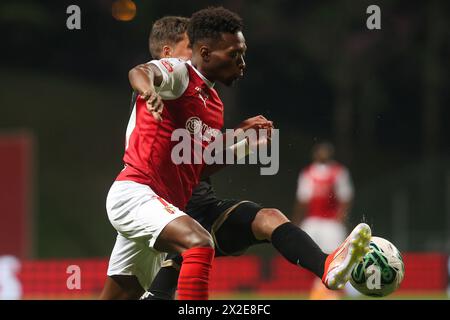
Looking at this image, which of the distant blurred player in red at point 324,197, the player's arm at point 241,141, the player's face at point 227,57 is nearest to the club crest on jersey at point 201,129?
the player's arm at point 241,141

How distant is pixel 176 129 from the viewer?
5.31 meters

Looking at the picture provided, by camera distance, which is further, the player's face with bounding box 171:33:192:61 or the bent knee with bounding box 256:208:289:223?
the player's face with bounding box 171:33:192:61

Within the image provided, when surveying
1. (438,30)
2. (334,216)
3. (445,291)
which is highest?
(438,30)

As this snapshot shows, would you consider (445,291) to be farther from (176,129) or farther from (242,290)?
(176,129)

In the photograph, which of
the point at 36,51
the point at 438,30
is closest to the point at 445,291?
the point at 438,30

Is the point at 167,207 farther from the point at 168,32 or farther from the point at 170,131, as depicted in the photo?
the point at 168,32

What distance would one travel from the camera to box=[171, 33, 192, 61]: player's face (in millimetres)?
5969

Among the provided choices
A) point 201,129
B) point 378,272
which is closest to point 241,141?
point 201,129

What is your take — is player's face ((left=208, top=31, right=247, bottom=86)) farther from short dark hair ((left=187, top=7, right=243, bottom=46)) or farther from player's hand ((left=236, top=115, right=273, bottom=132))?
player's hand ((left=236, top=115, right=273, bottom=132))

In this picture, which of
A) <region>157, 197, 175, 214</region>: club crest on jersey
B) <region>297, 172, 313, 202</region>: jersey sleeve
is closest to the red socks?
<region>157, 197, 175, 214</region>: club crest on jersey

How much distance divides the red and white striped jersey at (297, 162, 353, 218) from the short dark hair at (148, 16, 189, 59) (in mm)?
6330

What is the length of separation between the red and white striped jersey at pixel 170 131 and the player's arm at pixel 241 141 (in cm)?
22
